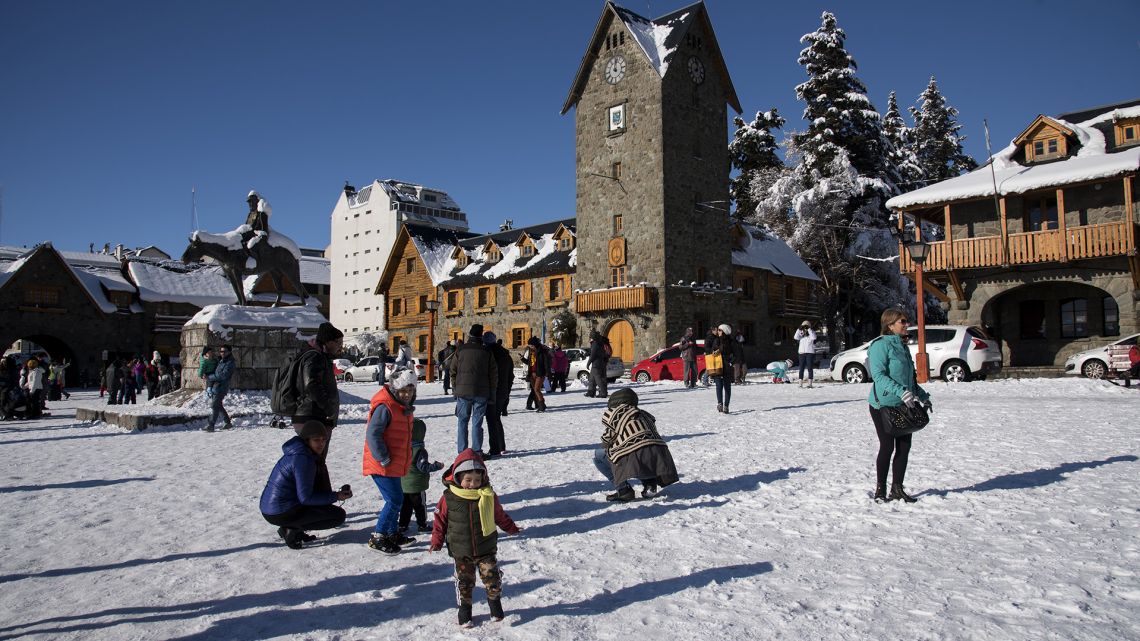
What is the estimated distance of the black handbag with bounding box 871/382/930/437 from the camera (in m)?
6.07

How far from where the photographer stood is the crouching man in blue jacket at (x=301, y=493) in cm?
516

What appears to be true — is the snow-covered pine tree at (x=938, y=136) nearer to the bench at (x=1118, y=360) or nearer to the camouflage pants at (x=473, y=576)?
the bench at (x=1118, y=360)

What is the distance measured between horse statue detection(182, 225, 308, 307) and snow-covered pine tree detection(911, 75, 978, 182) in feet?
159

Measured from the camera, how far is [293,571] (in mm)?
4875

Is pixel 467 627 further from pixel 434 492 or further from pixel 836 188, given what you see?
pixel 836 188

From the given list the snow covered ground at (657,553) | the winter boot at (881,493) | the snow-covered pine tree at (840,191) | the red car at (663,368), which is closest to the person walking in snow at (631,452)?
the snow covered ground at (657,553)

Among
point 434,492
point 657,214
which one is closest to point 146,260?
point 657,214

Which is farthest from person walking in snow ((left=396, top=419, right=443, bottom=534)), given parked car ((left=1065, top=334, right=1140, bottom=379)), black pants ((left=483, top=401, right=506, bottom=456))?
parked car ((left=1065, top=334, right=1140, bottom=379))

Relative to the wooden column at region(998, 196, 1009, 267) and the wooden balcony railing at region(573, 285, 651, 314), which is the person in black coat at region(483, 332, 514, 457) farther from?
the wooden balcony railing at region(573, 285, 651, 314)

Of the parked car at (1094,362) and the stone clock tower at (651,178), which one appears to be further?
the stone clock tower at (651,178)

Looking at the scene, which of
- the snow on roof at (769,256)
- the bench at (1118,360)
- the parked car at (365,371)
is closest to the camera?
the bench at (1118,360)

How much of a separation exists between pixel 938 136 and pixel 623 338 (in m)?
33.8

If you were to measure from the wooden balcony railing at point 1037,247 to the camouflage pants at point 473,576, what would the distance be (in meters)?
23.1

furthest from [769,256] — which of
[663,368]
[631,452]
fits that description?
[631,452]
